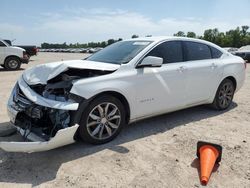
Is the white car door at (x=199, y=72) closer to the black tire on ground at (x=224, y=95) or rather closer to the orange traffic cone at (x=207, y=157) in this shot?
the black tire on ground at (x=224, y=95)

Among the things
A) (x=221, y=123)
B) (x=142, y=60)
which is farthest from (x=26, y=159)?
(x=221, y=123)

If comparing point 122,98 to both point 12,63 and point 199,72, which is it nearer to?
point 199,72

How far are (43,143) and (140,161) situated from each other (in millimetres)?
1259

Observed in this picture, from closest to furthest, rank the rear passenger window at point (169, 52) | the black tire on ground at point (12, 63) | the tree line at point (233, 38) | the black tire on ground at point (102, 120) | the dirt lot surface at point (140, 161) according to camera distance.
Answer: the dirt lot surface at point (140, 161) < the black tire on ground at point (102, 120) < the rear passenger window at point (169, 52) < the black tire on ground at point (12, 63) < the tree line at point (233, 38)

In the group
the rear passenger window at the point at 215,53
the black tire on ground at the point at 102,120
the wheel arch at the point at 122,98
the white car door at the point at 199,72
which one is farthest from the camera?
the rear passenger window at the point at 215,53

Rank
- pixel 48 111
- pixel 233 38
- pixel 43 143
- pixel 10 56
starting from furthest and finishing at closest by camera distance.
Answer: pixel 233 38
pixel 10 56
pixel 48 111
pixel 43 143

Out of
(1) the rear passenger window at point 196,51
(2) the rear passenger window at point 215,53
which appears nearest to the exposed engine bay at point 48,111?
(1) the rear passenger window at point 196,51

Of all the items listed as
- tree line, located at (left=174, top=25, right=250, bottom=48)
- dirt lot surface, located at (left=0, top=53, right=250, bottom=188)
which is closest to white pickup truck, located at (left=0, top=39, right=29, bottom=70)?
dirt lot surface, located at (left=0, top=53, right=250, bottom=188)

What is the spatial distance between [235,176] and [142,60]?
2184mm

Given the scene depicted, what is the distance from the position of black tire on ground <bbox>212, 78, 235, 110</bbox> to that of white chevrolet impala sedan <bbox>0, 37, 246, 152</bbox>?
43cm

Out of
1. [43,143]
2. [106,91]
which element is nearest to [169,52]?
[106,91]

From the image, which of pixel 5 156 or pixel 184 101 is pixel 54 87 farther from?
pixel 184 101

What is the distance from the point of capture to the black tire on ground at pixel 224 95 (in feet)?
19.8

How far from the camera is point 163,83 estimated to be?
4820 millimetres
